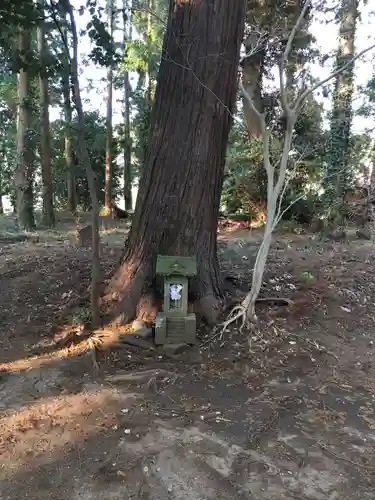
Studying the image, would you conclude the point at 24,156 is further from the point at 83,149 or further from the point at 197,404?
the point at 197,404

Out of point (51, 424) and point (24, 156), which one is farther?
point (24, 156)

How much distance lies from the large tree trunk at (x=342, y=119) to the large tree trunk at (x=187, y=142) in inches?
194

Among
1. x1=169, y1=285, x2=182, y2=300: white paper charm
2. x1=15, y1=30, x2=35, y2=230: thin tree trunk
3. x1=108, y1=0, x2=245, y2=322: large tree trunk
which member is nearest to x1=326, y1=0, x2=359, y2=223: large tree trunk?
x1=108, y1=0, x2=245, y2=322: large tree trunk

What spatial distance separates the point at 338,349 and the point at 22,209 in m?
7.31

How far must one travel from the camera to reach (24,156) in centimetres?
865

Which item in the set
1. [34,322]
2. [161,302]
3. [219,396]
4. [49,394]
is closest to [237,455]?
[219,396]

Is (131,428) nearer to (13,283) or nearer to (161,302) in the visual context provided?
(161,302)

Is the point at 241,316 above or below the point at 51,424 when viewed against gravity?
above

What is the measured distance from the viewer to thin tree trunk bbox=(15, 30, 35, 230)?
27.8 ft

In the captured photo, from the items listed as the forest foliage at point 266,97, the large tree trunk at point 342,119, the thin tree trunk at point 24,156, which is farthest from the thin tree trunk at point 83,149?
the large tree trunk at point 342,119

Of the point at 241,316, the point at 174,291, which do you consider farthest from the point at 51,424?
the point at 241,316

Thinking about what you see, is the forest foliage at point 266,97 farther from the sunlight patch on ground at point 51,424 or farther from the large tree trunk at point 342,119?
the sunlight patch on ground at point 51,424

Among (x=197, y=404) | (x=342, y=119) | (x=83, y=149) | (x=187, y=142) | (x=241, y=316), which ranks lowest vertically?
(x=197, y=404)

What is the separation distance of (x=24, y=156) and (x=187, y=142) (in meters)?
5.97
